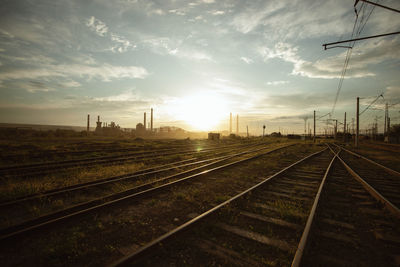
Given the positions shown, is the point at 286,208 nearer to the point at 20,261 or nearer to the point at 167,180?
the point at 167,180

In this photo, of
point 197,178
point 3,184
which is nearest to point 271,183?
point 197,178

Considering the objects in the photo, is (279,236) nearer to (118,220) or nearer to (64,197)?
(118,220)

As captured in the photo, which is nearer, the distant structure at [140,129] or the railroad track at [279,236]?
the railroad track at [279,236]

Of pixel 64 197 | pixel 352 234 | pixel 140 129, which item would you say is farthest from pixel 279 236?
pixel 140 129

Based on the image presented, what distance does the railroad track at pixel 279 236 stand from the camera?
2.73 metres

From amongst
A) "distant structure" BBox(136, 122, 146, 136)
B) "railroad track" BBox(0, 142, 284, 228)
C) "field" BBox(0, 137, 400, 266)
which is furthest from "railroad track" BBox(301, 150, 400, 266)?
"distant structure" BBox(136, 122, 146, 136)

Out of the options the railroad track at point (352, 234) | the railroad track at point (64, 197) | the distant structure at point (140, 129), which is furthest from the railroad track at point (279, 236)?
the distant structure at point (140, 129)

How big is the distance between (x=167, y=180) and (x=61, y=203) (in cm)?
341

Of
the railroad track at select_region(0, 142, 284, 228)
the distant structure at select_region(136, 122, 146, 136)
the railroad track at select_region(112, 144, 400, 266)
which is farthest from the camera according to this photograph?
the distant structure at select_region(136, 122, 146, 136)

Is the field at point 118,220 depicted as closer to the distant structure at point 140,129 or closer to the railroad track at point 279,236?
the railroad track at point 279,236

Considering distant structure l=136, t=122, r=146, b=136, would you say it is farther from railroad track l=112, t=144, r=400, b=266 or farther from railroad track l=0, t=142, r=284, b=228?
railroad track l=112, t=144, r=400, b=266

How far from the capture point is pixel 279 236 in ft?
11.0

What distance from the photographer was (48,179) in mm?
7254

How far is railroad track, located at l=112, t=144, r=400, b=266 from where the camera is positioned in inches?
108
